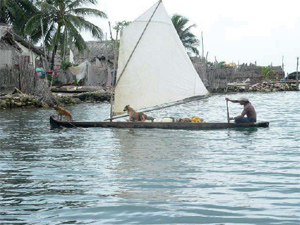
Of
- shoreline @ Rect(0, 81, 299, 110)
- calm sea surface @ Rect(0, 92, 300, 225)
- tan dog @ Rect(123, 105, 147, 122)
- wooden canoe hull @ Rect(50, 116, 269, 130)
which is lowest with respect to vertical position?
calm sea surface @ Rect(0, 92, 300, 225)

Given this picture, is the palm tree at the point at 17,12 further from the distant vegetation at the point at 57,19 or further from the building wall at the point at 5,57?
the building wall at the point at 5,57

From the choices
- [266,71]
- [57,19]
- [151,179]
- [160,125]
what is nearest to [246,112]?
[160,125]

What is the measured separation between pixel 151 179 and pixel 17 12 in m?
37.3

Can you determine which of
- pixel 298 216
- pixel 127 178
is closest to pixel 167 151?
pixel 127 178

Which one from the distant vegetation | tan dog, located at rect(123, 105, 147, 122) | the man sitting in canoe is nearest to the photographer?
the man sitting in canoe

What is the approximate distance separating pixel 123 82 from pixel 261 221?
11.3 metres

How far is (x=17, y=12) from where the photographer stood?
139 ft

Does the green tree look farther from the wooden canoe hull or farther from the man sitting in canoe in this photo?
the man sitting in canoe

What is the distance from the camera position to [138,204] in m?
6.55

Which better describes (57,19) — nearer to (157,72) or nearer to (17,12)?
(17,12)

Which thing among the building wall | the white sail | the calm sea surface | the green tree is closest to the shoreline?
the green tree

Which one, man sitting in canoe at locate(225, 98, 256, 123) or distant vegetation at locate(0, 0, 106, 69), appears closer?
man sitting in canoe at locate(225, 98, 256, 123)

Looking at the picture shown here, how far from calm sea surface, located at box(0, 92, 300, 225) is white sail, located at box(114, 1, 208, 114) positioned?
7.69 feet

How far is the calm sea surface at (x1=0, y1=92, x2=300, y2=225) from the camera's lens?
A: 6070mm
